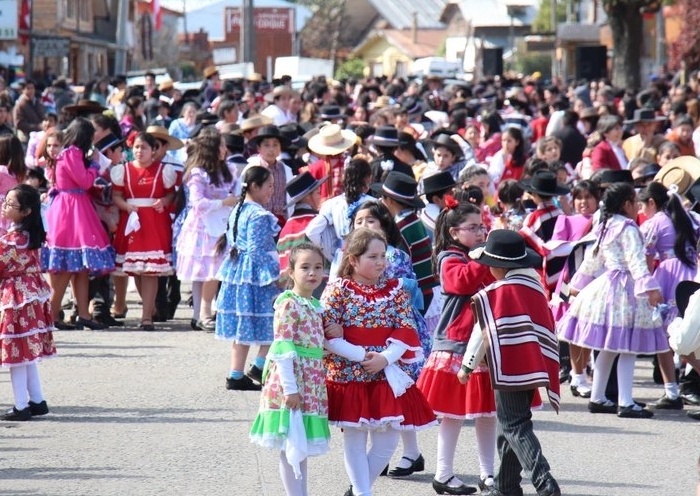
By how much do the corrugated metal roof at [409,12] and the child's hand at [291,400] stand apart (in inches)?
3927

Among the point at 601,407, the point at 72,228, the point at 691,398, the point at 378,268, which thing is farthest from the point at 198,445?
the point at 72,228

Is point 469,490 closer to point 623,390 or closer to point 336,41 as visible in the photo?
point 623,390

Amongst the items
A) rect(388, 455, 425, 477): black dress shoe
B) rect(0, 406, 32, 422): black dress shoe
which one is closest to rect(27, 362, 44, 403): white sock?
rect(0, 406, 32, 422): black dress shoe

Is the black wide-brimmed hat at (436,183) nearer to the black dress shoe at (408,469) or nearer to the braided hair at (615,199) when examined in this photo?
the braided hair at (615,199)

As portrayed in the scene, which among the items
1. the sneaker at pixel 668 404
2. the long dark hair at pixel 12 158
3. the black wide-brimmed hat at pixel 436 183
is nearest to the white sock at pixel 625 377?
the sneaker at pixel 668 404

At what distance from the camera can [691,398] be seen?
33.4 ft

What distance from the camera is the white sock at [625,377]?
958cm

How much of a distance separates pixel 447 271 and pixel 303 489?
1562mm

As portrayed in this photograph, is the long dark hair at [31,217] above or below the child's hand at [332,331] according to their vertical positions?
above

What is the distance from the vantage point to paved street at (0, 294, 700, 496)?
772 cm

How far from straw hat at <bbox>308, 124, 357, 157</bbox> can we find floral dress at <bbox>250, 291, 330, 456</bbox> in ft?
17.9

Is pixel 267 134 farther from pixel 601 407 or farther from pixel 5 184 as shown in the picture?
pixel 601 407

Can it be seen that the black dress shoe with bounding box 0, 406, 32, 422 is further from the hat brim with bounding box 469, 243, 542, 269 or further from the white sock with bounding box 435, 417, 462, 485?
the hat brim with bounding box 469, 243, 542, 269

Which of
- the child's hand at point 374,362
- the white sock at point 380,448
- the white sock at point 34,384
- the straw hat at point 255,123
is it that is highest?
the straw hat at point 255,123
